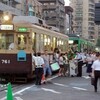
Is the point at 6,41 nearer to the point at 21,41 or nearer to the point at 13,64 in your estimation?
the point at 21,41

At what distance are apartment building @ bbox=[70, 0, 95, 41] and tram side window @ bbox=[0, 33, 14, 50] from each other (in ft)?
477

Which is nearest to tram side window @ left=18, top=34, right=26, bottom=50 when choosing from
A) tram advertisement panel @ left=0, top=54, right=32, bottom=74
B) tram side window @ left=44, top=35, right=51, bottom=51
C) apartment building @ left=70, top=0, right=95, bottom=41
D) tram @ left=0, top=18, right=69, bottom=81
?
tram @ left=0, top=18, right=69, bottom=81

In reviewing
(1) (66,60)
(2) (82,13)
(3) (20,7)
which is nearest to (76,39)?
(1) (66,60)

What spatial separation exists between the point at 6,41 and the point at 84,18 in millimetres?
152507

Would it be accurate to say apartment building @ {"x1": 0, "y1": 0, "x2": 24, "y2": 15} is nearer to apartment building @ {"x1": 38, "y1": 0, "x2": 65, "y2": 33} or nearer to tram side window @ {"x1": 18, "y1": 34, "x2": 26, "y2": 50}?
tram side window @ {"x1": 18, "y1": 34, "x2": 26, "y2": 50}

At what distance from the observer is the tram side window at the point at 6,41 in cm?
2050

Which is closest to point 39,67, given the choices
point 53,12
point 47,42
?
point 47,42

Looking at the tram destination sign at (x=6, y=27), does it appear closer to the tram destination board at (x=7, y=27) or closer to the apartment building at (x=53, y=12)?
the tram destination board at (x=7, y=27)

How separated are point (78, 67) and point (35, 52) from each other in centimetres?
579

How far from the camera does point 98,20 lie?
17.0 metres

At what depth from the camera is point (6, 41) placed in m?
20.6

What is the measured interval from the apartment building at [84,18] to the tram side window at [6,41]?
145470 millimetres

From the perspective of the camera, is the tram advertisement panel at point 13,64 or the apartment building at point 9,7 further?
the apartment building at point 9,7

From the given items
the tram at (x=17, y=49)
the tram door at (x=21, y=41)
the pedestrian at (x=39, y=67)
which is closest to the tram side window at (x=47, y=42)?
the tram at (x=17, y=49)
